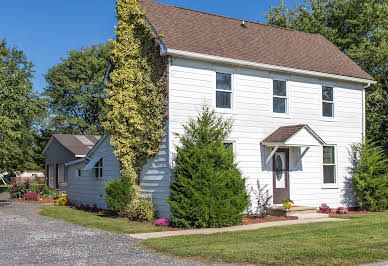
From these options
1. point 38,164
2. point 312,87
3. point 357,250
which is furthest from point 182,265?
point 38,164

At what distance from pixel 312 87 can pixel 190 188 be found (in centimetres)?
759

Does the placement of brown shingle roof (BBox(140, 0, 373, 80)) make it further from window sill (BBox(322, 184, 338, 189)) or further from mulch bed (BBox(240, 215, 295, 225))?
mulch bed (BBox(240, 215, 295, 225))

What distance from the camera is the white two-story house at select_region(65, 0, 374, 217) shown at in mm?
14266

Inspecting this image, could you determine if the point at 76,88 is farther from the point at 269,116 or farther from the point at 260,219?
the point at 260,219

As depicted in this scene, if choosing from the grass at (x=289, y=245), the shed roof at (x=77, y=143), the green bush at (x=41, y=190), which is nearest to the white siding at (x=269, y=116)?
the grass at (x=289, y=245)

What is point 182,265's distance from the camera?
7.66m

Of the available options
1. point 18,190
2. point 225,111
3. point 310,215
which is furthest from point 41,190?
point 310,215

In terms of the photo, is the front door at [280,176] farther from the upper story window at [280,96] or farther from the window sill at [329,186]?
the window sill at [329,186]

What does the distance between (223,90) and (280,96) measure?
2669 millimetres

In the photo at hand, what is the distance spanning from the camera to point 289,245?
361 inches

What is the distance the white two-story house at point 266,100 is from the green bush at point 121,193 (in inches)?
23.3

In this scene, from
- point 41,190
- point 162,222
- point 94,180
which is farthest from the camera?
point 41,190

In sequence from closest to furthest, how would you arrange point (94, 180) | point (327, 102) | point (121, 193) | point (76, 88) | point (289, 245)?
point (289, 245) → point (121, 193) → point (327, 102) → point (94, 180) → point (76, 88)

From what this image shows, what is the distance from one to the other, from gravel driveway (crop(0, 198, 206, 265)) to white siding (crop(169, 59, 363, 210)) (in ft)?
13.1
